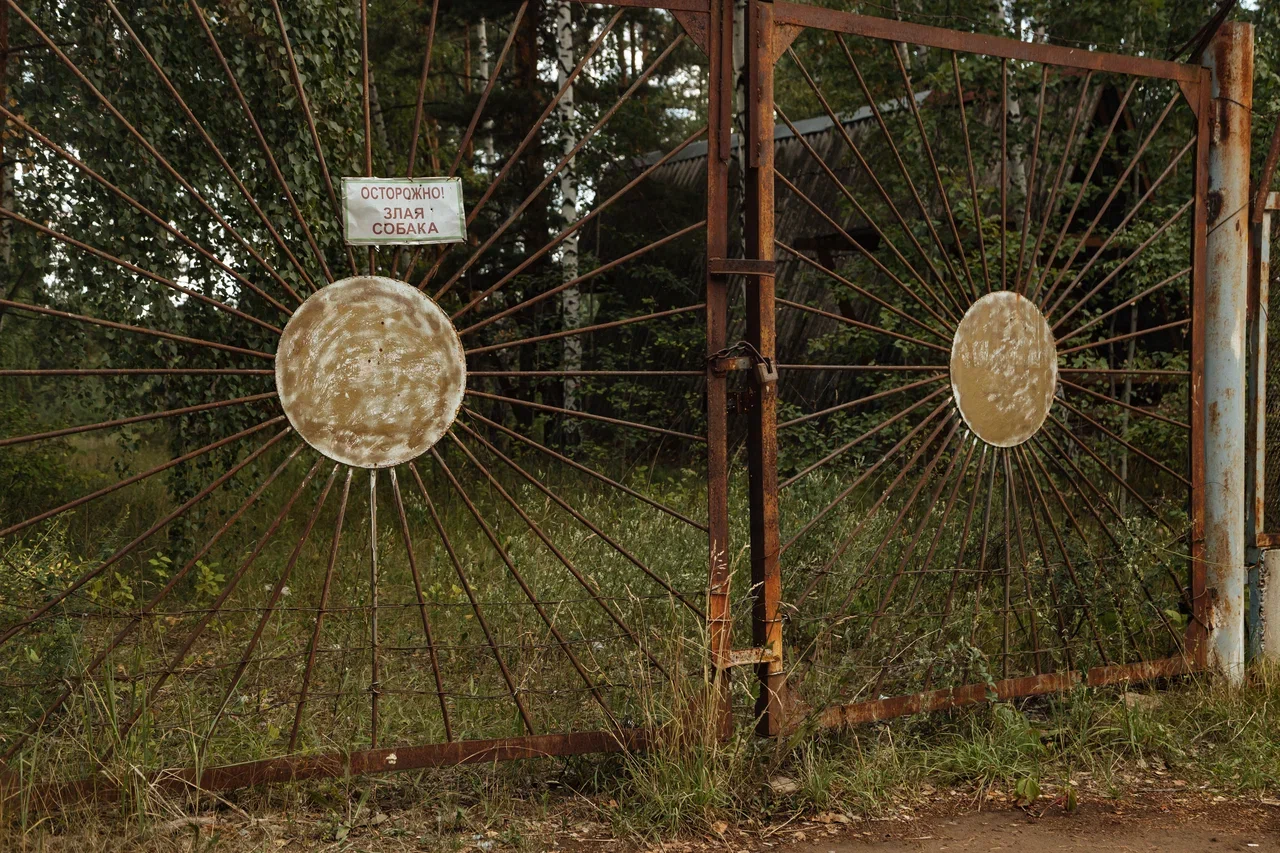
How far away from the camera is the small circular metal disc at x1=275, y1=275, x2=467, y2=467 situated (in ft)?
10.9

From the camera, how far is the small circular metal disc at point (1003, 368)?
4246 mm

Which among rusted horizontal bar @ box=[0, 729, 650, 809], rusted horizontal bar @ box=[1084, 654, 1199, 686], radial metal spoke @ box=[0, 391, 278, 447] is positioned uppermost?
radial metal spoke @ box=[0, 391, 278, 447]

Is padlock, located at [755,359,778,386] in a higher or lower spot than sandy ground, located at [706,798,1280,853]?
higher

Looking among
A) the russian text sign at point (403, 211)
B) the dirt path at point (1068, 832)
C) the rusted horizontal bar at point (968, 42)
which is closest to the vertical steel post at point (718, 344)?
the rusted horizontal bar at point (968, 42)

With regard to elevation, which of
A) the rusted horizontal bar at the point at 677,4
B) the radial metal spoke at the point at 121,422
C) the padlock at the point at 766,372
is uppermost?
the rusted horizontal bar at the point at 677,4

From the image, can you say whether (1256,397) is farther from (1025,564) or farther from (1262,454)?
(1025,564)

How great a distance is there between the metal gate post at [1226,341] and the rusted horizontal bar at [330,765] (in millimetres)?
2758

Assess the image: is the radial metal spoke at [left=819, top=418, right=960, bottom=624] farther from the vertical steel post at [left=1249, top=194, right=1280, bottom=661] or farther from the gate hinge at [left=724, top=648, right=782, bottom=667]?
the vertical steel post at [left=1249, top=194, right=1280, bottom=661]

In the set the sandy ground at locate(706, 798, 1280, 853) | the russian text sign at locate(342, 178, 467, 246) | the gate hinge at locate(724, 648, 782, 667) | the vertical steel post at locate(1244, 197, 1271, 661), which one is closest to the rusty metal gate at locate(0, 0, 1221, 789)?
the gate hinge at locate(724, 648, 782, 667)

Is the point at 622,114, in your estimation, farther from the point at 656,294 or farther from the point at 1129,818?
the point at 1129,818

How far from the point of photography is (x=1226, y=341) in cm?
478

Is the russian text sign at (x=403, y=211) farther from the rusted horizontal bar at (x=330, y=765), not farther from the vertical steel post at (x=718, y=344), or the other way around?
the rusted horizontal bar at (x=330, y=765)

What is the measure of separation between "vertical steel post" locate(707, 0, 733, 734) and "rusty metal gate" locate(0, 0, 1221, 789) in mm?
16

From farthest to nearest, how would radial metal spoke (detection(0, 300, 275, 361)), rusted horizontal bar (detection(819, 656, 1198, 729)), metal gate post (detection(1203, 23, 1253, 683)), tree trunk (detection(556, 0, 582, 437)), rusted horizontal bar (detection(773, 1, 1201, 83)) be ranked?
tree trunk (detection(556, 0, 582, 437))
metal gate post (detection(1203, 23, 1253, 683))
rusted horizontal bar (detection(819, 656, 1198, 729))
rusted horizontal bar (detection(773, 1, 1201, 83))
radial metal spoke (detection(0, 300, 275, 361))
